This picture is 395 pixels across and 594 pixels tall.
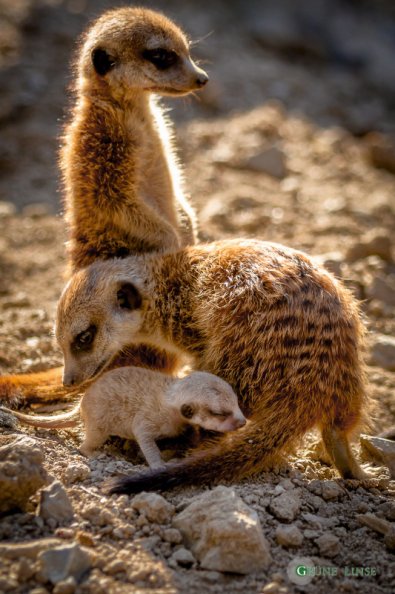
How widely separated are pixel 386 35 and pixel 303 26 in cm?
142

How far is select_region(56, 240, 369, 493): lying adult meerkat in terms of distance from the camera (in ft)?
9.57

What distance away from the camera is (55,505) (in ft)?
7.98

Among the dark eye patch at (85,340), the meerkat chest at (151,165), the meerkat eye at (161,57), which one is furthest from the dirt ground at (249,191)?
the meerkat eye at (161,57)

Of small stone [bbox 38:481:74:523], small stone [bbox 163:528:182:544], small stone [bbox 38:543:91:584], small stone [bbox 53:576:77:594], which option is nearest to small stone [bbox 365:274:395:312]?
small stone [bbox 163:528:182:544]

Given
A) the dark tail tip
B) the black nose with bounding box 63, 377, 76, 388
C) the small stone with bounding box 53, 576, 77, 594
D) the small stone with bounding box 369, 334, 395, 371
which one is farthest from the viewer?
the small stone with bounding box 369, 334, 395, 371

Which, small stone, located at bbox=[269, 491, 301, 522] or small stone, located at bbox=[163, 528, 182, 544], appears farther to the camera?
small stone, located at bbox=[269, 491, 301, 522]

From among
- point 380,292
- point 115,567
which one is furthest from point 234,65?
point 115,567

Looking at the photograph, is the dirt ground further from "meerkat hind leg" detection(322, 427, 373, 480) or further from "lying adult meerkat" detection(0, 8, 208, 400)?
"lying adult meerkat" detection(0, 8, 208, 400)

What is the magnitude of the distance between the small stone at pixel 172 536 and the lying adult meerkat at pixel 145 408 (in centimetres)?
50

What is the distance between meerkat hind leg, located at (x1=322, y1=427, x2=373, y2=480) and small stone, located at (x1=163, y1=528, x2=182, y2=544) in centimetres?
91

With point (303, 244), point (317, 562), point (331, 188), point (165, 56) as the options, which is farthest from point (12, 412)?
point (331, 188)

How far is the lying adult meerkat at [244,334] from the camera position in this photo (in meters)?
2.92

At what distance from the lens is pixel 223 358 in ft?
10.0

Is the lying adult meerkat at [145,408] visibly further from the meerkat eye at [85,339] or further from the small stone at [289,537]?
the small stone at [289,537]
